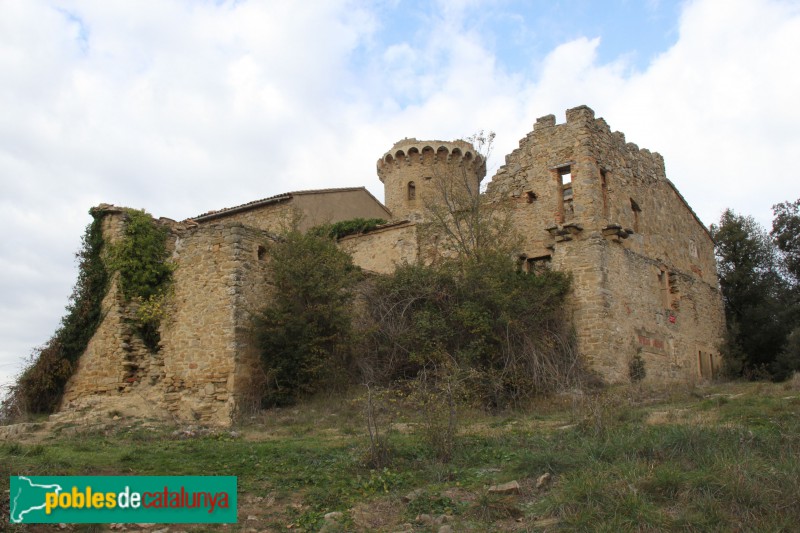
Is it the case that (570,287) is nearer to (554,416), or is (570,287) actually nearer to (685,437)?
(554,416)

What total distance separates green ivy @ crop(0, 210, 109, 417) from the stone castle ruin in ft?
0.95

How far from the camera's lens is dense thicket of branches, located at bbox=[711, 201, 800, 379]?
2150 centimetres

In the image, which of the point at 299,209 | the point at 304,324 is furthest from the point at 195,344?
the point at 299,209

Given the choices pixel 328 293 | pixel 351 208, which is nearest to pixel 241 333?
pixel 328 293

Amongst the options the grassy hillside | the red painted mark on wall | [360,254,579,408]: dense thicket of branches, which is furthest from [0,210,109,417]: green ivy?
the red painted mark on wall

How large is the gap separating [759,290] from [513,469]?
1968 centimetres

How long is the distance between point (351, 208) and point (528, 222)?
7910mm

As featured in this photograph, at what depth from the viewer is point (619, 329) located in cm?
1677

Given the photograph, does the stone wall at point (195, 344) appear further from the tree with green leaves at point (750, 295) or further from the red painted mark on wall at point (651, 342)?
the tree with green leaves at point (750, 295)

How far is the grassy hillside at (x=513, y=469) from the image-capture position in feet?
20.9

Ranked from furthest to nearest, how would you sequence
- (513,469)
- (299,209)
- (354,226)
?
(354,226)
(299,209)
(513,469)

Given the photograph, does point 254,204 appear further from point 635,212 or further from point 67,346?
point 635,212

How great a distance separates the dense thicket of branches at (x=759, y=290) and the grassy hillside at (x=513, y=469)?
11.4 m

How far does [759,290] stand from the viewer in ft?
77.9
